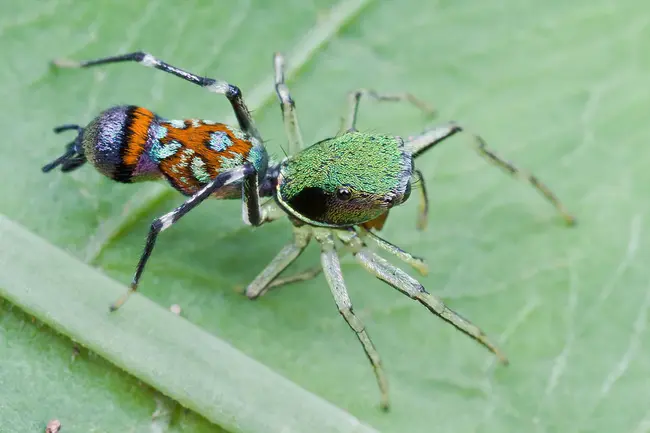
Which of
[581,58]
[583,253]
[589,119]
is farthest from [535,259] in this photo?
[581,58]

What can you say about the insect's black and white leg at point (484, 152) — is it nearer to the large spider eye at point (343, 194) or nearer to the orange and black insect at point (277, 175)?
the orange and black insect at point (277, 175)

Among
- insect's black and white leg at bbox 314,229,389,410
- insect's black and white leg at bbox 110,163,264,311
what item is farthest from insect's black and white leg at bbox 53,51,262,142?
insect's black and white leg at bbox 314,229,389,410

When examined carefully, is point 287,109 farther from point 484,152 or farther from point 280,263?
point 484,152

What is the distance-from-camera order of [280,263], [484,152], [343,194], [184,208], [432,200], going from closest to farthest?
[184,208], [343,194], [280,263], [484,152], [432,200]

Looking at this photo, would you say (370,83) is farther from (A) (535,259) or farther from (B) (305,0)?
(A) (535,259)

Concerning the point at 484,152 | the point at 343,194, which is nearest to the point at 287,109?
the point at 343,194

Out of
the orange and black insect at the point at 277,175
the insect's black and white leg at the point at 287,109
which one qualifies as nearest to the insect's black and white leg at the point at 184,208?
the orange and black insect at the point at 277,175

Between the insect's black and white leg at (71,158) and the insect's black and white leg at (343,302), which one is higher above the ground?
the insect's black and white leg at (71,158)
